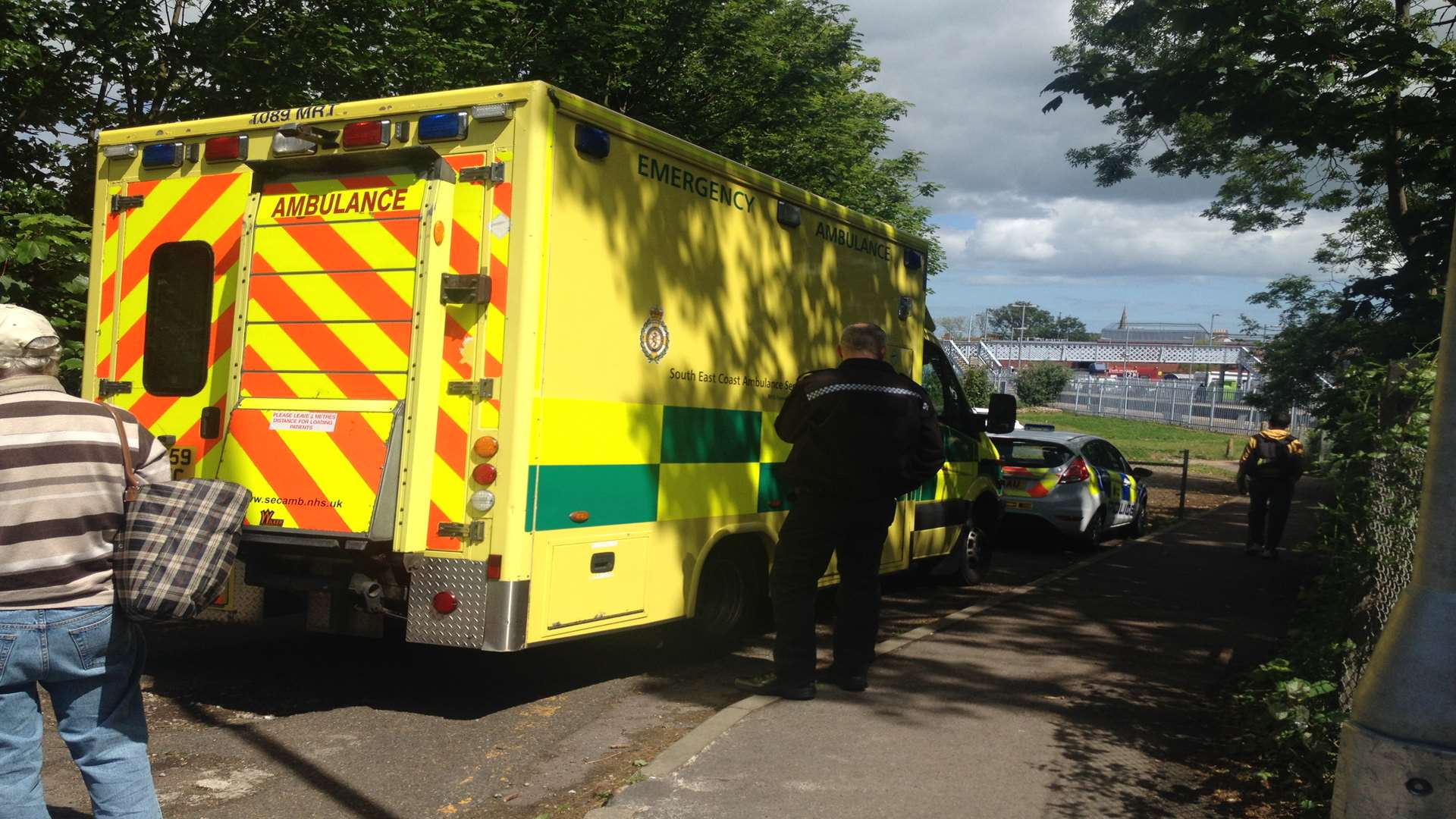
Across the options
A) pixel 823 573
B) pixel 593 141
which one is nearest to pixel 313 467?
pixel 593 141

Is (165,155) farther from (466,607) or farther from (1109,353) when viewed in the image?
(1109,353)

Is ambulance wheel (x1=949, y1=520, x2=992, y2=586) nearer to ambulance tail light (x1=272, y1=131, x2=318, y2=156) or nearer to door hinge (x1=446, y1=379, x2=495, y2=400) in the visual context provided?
door hinge (x1=446, y1=379, x2=495, y2=400)

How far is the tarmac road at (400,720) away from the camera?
4.84 meters

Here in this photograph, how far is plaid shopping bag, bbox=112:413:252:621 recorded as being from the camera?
3318 mm

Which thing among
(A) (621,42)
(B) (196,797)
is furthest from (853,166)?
(B) (196,797)

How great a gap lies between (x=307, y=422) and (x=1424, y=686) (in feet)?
14.8

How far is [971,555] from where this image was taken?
10.9 metres

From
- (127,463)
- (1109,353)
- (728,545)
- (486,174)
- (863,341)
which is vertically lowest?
(728,545)

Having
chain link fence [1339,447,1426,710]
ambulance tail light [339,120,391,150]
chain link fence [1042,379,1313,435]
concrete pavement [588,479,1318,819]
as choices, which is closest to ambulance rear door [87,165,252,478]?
ambulance tail light [339,120,391,150]

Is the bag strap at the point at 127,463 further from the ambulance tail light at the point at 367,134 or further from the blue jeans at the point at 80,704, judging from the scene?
the ambulance tail light at the point at 367,134

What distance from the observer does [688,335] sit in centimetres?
666

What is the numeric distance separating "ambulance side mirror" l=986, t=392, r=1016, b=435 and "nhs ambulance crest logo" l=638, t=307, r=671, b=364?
157 inches

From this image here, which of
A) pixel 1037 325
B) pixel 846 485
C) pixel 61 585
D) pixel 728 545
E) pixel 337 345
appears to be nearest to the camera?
pixel 61 585

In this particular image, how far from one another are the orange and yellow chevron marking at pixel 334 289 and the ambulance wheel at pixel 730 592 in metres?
2.20
